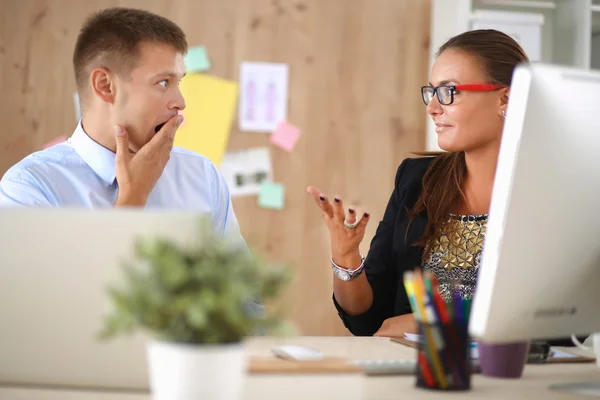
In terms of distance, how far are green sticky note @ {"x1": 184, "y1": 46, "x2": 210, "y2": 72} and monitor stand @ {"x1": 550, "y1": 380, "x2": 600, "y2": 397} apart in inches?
86.6

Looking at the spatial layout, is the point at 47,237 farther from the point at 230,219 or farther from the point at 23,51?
the point at 23,51

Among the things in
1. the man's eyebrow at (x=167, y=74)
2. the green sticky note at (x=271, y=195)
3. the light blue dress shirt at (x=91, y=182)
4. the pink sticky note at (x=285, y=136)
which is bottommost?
the green sticky note at (x=271, y=195)

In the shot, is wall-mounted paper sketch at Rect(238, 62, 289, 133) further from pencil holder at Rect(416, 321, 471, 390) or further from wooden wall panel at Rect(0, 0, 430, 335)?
pencil holder at Rect(416, 321, 471, 390)

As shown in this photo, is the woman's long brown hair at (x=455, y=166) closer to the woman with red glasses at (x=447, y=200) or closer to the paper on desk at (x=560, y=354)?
the woman with red glasses at (x=447, y=200)

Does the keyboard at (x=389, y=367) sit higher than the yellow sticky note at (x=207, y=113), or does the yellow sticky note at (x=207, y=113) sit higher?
the yellow sticky note at (x=207, y=113)

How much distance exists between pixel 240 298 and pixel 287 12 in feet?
8.32

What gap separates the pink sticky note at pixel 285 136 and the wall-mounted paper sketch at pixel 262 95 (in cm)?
3

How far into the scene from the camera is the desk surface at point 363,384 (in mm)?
885

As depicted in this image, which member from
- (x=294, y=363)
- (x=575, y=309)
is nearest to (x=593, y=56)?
(x=575, y=309)

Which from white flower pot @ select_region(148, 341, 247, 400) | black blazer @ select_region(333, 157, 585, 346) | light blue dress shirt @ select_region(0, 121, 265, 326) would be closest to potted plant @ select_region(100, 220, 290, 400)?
white flower pot @ select_region(148, 341, 247, 400)

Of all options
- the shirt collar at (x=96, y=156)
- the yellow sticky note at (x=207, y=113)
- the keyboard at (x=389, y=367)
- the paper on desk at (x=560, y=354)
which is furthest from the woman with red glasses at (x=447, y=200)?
the yellow sticky note at (x=207, y=113)

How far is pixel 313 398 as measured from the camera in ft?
2.87

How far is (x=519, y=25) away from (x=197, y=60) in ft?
4.16

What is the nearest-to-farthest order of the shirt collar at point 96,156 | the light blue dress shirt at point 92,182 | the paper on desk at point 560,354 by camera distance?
the paper on desk at point 560,354 < the light blue dress shirt at point 92,182 < the shirt collar at point 96,156
